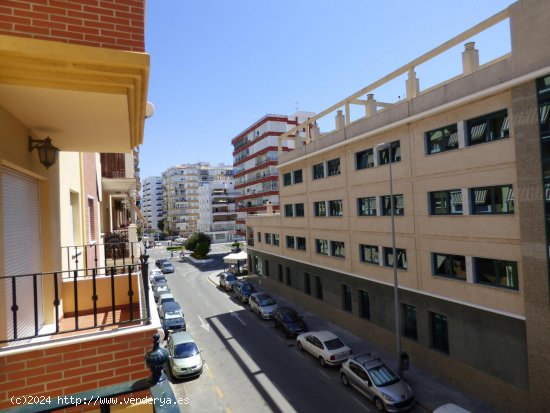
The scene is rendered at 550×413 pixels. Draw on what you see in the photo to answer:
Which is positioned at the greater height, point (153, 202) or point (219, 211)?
point (153, 202)

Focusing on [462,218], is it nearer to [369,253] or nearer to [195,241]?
[369,253]

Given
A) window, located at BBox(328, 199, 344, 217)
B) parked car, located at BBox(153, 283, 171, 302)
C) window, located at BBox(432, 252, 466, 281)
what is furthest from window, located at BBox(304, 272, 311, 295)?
window, located at BBox(432, 252, 466, 281)

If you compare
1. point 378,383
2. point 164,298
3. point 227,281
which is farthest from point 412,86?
point 227,281

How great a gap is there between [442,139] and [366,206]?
18.6ft

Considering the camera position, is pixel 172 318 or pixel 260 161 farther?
pixel 260 161

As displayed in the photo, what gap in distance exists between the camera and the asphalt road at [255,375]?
→ 12.7 m

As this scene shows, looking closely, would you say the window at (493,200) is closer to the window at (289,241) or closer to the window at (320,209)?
the window at (320,209)

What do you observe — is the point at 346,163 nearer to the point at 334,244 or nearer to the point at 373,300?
the point at 334,244

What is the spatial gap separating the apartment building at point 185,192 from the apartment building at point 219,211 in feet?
53.9

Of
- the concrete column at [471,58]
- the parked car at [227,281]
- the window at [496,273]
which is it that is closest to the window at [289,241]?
the parked car at [227,281]

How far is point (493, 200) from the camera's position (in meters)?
12.2

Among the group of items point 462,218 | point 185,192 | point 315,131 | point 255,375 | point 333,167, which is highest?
point 185,192

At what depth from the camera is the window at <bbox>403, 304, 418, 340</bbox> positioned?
15.7 meters

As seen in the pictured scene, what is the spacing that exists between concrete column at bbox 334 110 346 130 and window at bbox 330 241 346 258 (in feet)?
23.8
